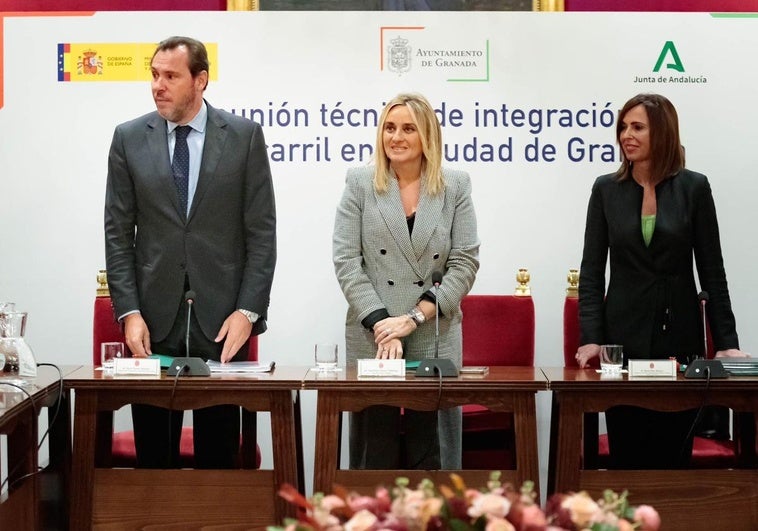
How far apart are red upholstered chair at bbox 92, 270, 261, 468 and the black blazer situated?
1.11m

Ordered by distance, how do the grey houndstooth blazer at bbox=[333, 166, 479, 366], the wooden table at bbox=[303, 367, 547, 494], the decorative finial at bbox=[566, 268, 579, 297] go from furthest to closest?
the decorative finial at bbox=[566, 268, 579, 297] < the grey houndstooth blazer at bbox=[333, 166, 479, 366] < the wooden table at bbox=[303, 367, 547, 494]

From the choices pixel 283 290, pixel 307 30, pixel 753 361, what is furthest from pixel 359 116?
pixel 753 361

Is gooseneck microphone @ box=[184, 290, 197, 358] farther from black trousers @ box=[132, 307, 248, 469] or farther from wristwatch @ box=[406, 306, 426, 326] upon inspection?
wristwatch @ box=[406, 306, 426, 326]

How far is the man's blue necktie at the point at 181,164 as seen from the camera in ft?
10.9

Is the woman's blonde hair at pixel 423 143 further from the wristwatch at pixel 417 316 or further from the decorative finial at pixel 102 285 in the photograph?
the decorative finial at pixel 102 285

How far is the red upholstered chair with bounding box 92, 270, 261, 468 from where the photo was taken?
3.40 meters

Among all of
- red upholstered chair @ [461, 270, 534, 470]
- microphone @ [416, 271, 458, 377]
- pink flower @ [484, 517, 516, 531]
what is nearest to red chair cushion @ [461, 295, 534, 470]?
red upholstered chair @ [461, 270, 534, 470]

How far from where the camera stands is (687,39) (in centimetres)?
452

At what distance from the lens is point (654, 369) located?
3084 mm

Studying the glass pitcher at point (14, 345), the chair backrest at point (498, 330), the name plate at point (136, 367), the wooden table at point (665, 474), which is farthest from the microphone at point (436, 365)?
the chair backrest at point (498, 330)

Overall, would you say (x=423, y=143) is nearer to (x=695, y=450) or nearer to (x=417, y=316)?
(x=417, y=316)

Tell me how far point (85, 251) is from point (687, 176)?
8.00ft

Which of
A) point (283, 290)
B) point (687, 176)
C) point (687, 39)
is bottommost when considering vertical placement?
point (283, 290)

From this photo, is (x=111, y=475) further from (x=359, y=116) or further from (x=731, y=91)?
(x=731, y=91)
